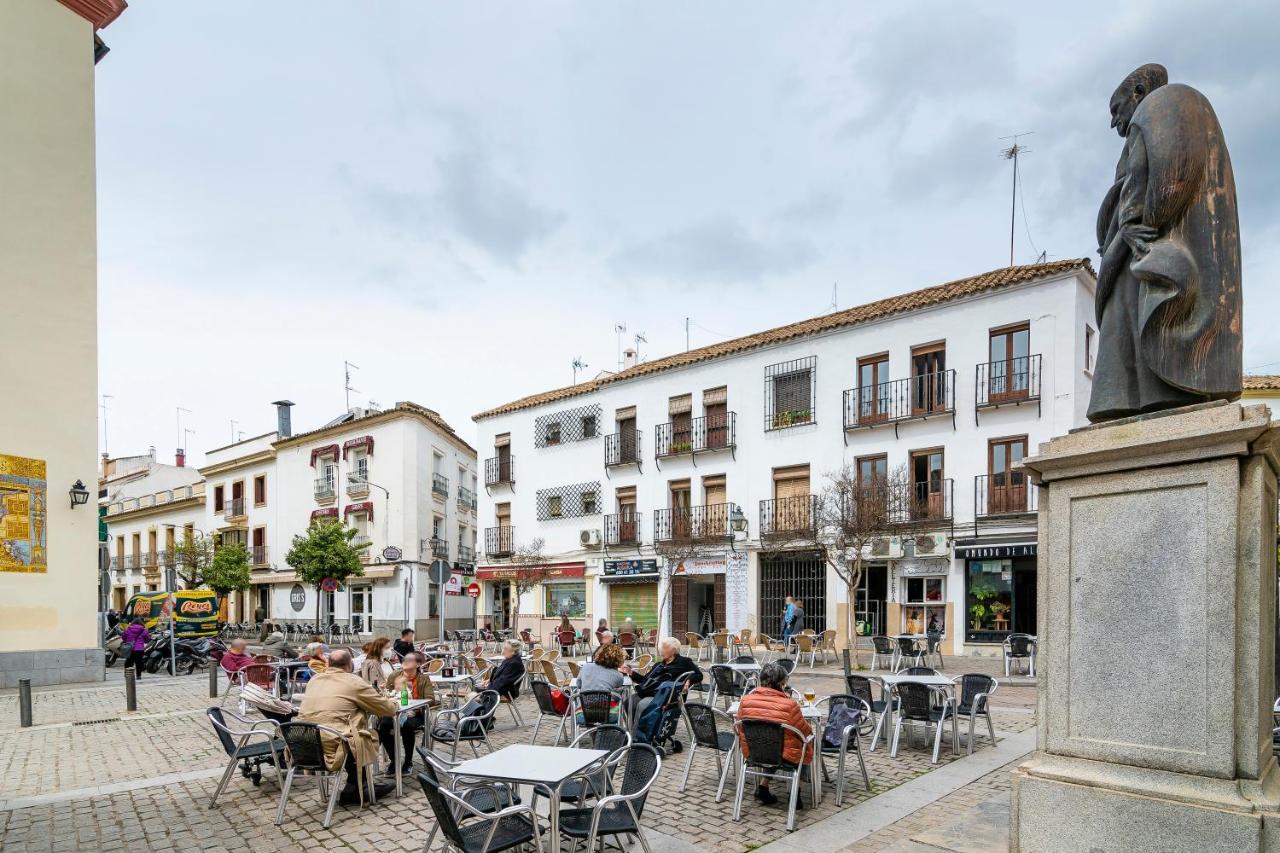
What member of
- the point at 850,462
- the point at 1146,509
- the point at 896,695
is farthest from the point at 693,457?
the point at 1146,509

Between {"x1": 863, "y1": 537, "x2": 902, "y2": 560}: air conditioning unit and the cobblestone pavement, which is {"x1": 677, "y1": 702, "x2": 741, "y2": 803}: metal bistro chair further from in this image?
{"x1": 863, "y1": 537, "x2": 902, "y2": 560}: air conditioning unit

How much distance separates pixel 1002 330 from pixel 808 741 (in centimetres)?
1589

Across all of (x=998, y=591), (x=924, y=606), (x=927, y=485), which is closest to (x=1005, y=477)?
(x=927, y=485)

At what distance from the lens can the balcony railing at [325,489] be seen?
3525cm

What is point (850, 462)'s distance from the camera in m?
21.2

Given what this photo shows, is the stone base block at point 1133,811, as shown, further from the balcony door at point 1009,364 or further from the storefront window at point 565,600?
the storefront window at point 565,600

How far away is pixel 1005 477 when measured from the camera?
18453 mm

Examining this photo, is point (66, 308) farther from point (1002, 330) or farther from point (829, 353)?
point (1002, 330)

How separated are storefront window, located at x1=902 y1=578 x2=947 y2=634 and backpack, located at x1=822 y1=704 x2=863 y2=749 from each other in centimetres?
1306

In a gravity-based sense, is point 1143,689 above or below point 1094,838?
above

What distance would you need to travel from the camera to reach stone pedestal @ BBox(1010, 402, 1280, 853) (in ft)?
11.1

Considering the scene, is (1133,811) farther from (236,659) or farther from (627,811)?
(236,659)

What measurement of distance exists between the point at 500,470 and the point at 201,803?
24.6 metres

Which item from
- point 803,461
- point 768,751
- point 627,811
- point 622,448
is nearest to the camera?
point 627,811
